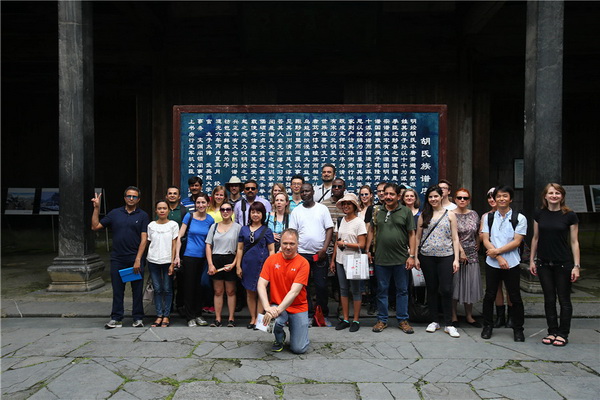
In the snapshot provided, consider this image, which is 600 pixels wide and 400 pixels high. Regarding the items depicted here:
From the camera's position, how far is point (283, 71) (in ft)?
33.2

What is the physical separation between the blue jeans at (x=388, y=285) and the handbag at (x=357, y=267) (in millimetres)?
181

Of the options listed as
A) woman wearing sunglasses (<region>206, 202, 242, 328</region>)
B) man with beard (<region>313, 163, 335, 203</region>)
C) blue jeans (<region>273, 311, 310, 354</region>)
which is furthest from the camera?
man with beard (<region>313, 163, 335, 203</region>)

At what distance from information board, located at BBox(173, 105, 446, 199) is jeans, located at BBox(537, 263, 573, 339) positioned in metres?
2.59

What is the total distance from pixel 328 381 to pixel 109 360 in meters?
2.16

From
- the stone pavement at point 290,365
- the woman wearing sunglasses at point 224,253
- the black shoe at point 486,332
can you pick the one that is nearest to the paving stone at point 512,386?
the stone pavement at point 290,365

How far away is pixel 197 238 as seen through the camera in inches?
222

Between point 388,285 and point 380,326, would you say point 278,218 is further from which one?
point 380,326

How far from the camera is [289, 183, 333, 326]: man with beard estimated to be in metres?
5.56

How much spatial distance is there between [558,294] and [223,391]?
146 inches

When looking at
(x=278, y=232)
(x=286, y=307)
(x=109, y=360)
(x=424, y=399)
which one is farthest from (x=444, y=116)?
(x=109, y=360)

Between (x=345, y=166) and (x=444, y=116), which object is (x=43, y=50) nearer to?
(x=345, y=166)

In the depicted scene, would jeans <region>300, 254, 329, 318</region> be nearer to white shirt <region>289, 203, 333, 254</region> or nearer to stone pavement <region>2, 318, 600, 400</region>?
white shirt <region>289, 203, 333, 254</region>

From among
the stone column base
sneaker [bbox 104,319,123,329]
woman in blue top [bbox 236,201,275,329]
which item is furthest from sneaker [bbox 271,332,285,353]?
the stone column base

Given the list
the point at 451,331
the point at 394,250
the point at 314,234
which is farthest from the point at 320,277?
the point at 451,331
